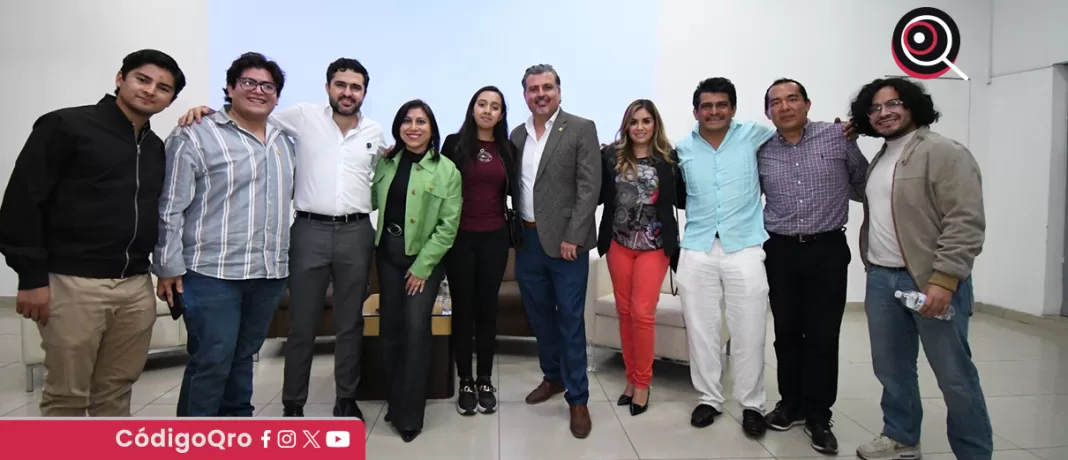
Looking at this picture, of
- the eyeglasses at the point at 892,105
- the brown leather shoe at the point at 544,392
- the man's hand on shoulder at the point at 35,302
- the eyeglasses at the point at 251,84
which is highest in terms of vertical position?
the eyeglasses at the point at 251,84

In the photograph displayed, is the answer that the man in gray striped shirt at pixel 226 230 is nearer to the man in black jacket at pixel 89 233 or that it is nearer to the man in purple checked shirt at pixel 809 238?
the man in black jacket at pixel 89 233

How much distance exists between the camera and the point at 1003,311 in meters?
5.21

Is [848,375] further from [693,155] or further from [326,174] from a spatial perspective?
[326,174]

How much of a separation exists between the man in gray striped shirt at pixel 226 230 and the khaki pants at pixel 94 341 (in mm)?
151

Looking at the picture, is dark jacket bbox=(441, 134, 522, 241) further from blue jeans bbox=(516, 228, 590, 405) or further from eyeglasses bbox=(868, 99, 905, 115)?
eyeglasses bbox=(868, 99, 905, 115)

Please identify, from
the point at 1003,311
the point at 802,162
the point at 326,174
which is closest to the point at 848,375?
the point at 802,162

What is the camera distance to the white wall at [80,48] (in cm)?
479

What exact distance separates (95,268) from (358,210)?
97 centimetres

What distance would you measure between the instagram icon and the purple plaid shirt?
2108 mm

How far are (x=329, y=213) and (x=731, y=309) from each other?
6.16ft

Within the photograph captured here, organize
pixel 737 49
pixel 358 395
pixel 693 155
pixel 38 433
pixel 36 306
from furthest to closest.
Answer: pixel 737 49 → pixel 358 395 → pixel 693 155 → pixel 36 306 → pixel 38 433

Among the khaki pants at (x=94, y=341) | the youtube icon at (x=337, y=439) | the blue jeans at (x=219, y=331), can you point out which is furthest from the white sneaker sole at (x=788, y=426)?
the khaki pants at (x=94, y=341)

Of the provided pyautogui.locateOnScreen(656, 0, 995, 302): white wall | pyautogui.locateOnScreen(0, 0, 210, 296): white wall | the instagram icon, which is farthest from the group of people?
pyautogui.locateOnScreen(0, 0, 210, 296): white wall

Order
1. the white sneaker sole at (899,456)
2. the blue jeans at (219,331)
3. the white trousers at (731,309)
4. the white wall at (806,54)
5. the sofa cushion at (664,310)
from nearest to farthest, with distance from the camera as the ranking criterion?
1. the blue jeans at (219,331)
2. the white sneaker sole at (899,456)
3. the white trousers at (731,309)
4. the sofa cushion at (664,310)
5. the white wall at (806,54)
